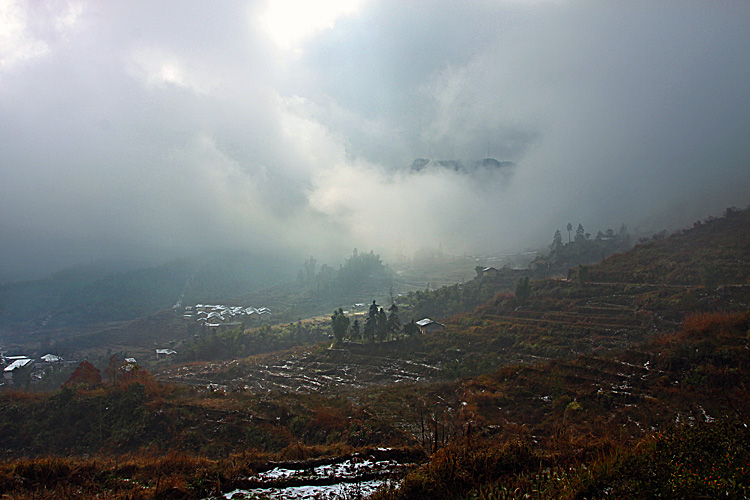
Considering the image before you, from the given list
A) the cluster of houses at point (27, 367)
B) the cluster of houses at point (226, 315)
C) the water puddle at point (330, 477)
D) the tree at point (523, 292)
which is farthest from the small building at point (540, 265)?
the cluster of houses at point (27, 367)

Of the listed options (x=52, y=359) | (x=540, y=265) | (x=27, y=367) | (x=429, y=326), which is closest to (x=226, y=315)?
(x=52, y=359)

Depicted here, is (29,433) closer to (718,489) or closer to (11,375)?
(718,489)

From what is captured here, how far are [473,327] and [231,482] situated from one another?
157 feet

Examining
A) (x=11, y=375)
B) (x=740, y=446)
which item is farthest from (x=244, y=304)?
(x=740, y=446)

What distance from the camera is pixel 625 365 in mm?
25188

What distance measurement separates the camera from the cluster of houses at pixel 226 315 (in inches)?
3999

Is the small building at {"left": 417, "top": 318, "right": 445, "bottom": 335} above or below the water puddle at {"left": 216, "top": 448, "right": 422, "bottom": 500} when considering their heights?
below

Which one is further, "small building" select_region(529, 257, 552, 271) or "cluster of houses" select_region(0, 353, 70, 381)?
"small building" select_region(529, 257, 552, 271)

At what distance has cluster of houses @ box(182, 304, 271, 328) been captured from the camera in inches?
3999

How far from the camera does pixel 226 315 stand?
107625mm

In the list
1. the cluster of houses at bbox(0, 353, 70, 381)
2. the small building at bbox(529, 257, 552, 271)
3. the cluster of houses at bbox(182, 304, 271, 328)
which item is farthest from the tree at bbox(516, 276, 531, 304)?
the cluster of houses at bbox(0, 353, 70, 381)

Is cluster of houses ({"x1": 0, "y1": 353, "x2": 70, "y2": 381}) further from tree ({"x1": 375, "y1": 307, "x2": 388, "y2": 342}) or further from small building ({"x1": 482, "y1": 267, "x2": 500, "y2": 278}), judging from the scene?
small building ({"x1": 482, "y1": 267, "x2": 500, "y2": 278})

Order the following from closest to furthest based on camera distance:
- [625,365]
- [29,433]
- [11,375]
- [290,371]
A: [29,433] → [625,365] → [290,371] → [11,375]

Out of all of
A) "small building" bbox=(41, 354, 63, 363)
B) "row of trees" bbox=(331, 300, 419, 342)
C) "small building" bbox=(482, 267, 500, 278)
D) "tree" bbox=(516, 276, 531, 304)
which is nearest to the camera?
"row of trees" bbox=(331, 300, 419, 342)
